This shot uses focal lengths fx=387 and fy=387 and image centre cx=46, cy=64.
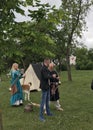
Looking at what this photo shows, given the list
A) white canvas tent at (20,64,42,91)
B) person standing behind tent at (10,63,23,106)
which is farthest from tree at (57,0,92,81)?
person standing behind tent at (10,63,23,106)

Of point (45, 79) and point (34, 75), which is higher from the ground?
point (34, 75)

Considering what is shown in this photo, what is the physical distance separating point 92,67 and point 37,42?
57.9 metres

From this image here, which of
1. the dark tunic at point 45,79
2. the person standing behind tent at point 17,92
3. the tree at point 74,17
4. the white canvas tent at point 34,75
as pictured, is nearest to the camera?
the dark tunic at point 45,79

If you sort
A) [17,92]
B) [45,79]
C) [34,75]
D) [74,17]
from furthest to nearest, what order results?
[74,17], [34,75], [17,92], [45,79]

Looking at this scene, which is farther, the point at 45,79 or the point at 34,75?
the point at 34,75

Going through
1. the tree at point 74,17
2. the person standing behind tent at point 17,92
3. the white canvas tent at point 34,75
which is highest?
the tree at point 74,17

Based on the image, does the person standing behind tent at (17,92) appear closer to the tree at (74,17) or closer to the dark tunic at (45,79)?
the dark tunic at (45,79)

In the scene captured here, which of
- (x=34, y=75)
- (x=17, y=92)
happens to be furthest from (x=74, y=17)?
(x=17, y=92)

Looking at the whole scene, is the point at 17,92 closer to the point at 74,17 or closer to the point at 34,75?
the point at 34,75

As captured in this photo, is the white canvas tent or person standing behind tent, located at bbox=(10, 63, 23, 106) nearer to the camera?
person standing behind tent, located at bbox=(10, 63, 23, 106)

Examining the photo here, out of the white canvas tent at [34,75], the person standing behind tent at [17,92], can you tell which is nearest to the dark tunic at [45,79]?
the person standing behind tent at [17,92]

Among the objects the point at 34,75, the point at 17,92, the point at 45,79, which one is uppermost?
the point at 34,75

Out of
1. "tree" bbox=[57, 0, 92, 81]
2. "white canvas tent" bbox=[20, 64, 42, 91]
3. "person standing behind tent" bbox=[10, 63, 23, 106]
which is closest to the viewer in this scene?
"person standing behind tent" bbox=[10, 63, 23, 106]

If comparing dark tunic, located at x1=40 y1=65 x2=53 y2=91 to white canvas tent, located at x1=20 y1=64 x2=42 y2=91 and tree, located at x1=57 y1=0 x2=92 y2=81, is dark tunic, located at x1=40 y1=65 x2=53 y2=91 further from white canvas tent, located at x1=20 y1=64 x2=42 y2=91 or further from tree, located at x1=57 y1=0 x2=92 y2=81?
tree, located at x1=57 y1=0 x2=92 y2=81
